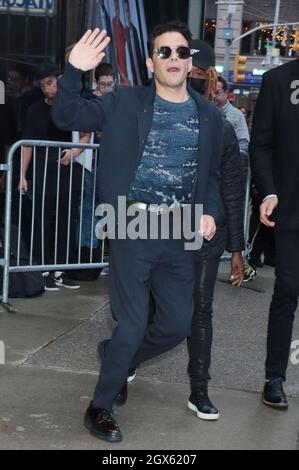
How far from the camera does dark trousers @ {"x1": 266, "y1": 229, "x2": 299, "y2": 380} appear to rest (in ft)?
14.6

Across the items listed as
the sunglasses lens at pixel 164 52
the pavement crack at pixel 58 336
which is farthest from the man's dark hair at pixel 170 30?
the pavement crack at pixel 58 336

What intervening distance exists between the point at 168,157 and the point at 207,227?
16.0 inches

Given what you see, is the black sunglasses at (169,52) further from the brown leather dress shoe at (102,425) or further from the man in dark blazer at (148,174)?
the brown leather dress shoe at (102,425)

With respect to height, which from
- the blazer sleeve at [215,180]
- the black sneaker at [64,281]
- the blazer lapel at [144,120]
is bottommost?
the black sneaker at [64,281]

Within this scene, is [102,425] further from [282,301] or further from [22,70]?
[22,70]

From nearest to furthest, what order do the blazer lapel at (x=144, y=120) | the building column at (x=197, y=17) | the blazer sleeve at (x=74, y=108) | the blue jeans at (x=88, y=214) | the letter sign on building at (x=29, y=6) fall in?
the blazer sleeve at (x=74, y=108) → the blazer lapel at (x=144, y=120) → the blue jeans at (x=88, y=214) → the letter sign on building at (x=29, y=6) → the building column at (x=197, y=17)

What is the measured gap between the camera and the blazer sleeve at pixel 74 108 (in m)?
3.73

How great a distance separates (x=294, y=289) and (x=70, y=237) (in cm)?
371

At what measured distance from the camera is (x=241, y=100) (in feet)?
184

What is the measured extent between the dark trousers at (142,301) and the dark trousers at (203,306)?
0.45 ft

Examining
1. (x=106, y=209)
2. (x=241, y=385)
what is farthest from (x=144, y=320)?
(x=241, y=385)

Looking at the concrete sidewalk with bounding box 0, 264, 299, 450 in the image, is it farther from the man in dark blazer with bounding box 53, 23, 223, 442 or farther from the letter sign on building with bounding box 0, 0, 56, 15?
the letter sign on building with bounding box 0, 0, 56, 15

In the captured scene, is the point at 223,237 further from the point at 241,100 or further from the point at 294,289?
the point at 241,100

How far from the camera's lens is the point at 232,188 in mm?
4414
